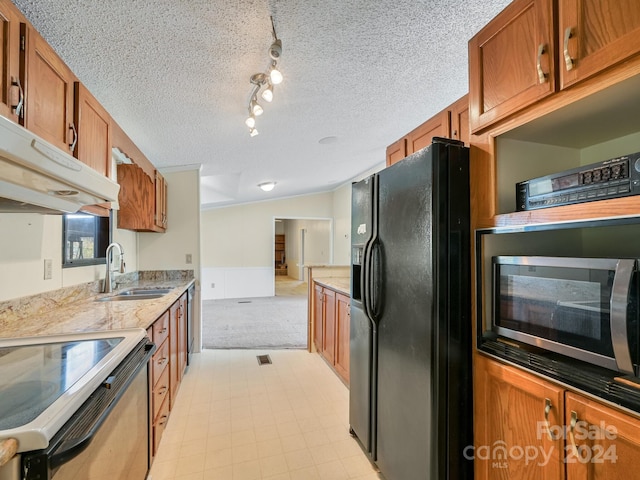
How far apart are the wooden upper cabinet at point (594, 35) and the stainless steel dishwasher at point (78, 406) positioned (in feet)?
5.38

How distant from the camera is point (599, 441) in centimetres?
84

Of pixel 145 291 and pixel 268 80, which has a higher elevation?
pixel 268 80

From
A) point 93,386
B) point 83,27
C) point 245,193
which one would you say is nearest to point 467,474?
point 93,386

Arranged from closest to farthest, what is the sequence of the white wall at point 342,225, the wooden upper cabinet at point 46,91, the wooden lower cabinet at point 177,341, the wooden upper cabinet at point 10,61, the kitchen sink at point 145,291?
the wooden upper cabinet at point 10,61, the wooden upper cabinet at point 46,91, the wooden lower cabinet at point 177,341, the kitchen sink at point 145,291, the white wall at point 342,225

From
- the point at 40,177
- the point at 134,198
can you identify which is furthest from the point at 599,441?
the point at 134,198

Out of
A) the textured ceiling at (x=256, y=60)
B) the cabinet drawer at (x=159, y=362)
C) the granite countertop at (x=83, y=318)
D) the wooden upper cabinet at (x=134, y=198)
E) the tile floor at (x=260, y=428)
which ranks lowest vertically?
the tile floor at (x=260, y=428)

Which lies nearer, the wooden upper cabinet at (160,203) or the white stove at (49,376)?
the white stove at (49,376)

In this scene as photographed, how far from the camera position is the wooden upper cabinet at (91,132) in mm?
1531

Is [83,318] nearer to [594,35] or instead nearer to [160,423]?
[160,423]

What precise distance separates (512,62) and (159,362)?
7.59 feet

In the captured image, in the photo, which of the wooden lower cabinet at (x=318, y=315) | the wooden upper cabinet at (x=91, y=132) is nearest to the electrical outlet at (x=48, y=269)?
the wooden upper cabinet at (x=91, y=132)

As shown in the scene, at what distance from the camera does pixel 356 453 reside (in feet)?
6.22

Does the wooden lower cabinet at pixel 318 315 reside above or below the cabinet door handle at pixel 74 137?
below

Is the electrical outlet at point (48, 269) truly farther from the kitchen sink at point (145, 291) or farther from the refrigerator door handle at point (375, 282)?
the refrigerator door handle at point (375, 282)
